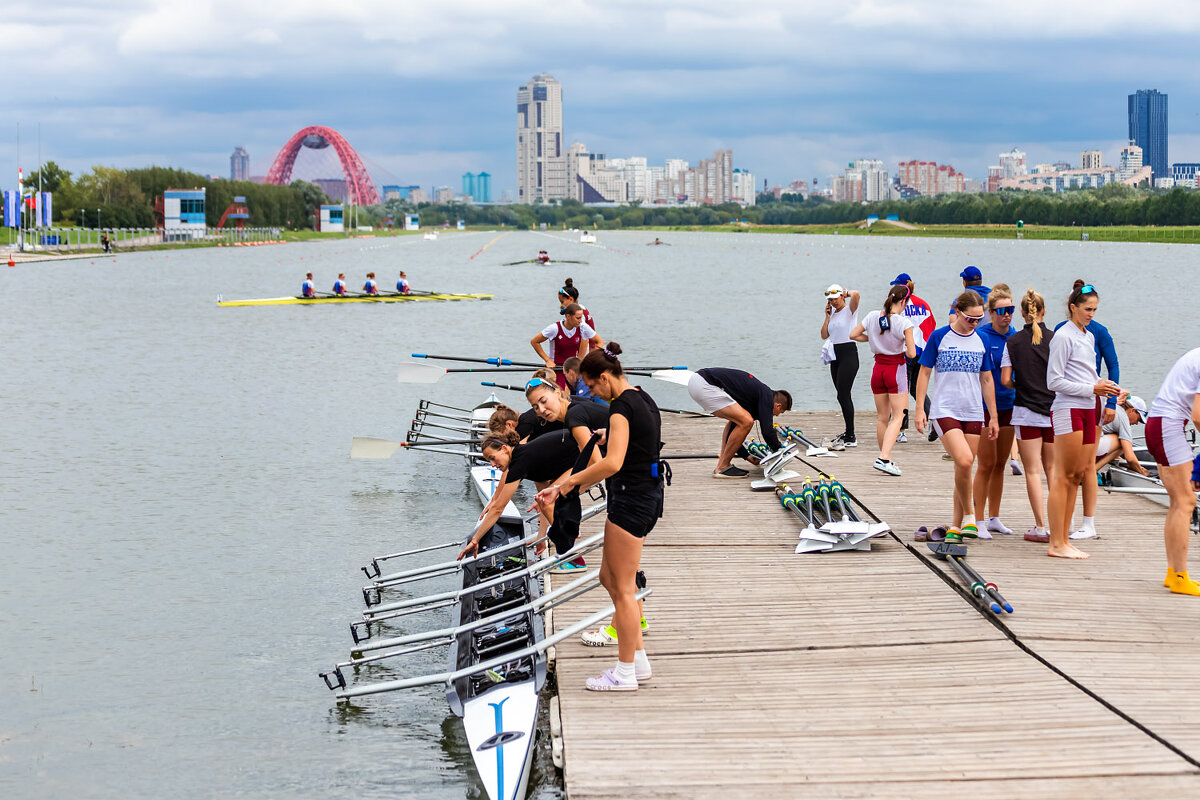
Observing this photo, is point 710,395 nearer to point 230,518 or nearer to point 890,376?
point 890,376

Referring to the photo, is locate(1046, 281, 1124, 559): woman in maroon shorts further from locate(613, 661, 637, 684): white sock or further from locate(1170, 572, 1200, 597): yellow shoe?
locate(613, 661, 637, 684): white sock

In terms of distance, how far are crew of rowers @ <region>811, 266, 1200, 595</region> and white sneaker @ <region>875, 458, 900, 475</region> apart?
1.98 meters

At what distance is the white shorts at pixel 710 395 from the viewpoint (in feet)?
42.4

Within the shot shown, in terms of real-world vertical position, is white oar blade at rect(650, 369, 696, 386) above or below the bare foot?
above

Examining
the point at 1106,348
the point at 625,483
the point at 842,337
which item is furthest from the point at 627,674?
the point at 842,337

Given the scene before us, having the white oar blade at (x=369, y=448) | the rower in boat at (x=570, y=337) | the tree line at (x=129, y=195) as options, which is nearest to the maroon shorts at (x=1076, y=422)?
the rower in boat at (x=570, y=337)

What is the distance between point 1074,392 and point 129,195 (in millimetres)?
143151

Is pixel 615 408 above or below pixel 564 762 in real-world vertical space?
above

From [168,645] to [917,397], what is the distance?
7.54 m

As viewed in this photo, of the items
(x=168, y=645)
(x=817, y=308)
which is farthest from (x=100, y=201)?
(x=168, y=645)

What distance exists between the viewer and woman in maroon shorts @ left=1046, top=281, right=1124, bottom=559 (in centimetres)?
898

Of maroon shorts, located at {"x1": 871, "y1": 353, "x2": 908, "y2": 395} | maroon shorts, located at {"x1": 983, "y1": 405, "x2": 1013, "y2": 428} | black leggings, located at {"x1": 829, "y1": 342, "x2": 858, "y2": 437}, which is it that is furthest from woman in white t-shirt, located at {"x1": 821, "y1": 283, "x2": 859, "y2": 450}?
maroon shorts, located at {"x1": 983, "y1": 405, "x2": 1013, "y2": 428}

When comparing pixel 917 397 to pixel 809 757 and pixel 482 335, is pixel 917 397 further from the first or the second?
pixel 482 335

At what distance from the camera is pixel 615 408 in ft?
22.0
